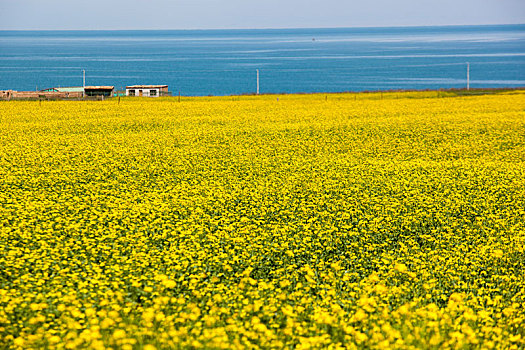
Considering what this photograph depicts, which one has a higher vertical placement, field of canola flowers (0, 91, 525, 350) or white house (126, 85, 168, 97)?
white house (126, 85, 168, 97)

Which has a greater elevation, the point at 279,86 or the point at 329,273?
the point at 279,86

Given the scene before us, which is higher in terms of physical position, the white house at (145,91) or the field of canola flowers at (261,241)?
the white house at (145,91)

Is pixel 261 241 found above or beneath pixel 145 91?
beneath

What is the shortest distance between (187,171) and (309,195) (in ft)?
23.2

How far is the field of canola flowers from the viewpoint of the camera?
998 centimetres

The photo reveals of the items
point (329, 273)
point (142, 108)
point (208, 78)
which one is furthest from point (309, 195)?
point (208, 78)

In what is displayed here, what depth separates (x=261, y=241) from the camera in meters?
15.8

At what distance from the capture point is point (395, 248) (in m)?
15.7

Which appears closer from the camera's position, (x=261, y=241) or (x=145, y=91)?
(x=261, y=241)

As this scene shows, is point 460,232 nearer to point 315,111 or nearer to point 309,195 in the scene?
point 309,195

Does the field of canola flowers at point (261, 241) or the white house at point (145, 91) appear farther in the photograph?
the white house at point (145, 91)

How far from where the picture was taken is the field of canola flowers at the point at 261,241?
32.8ft

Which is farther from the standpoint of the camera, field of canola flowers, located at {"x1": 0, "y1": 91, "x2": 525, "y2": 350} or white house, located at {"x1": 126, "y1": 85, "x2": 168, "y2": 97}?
white house, located at {"x1": 126, "y1": 85, "x2": 168, "y2": 97}

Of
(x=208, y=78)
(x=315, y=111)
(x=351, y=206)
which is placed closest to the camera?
(x=351, y=206)
